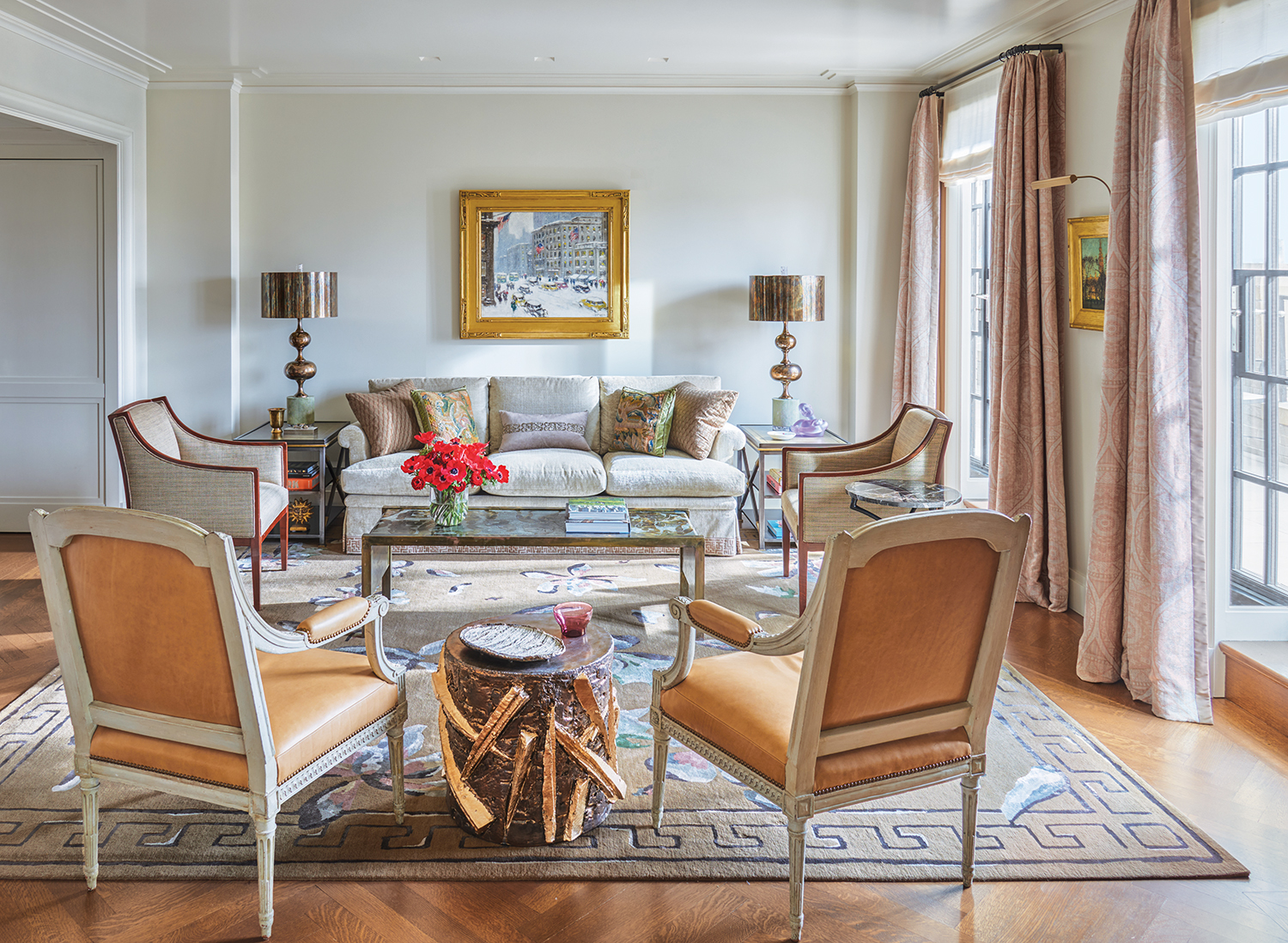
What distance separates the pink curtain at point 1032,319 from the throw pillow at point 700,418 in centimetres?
163

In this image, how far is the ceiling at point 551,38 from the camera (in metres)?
4.62

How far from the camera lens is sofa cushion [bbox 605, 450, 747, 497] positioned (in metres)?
5.53

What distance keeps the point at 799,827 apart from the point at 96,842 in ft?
5.47

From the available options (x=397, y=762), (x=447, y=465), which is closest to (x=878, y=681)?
(x=397, y=762)

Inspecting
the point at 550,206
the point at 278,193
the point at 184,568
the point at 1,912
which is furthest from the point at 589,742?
the point at 278,193

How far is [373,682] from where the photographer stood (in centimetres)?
252

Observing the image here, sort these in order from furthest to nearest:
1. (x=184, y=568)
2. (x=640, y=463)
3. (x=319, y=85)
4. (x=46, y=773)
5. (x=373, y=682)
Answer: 1. (x=319, y=85)
2. (x=640, y=463)
3. (x=46, y=773)
4. (x=373, y=682)
5. (x=184, y=568)

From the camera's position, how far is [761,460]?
5719 mm

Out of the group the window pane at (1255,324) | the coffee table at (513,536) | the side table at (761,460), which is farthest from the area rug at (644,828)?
the side table at (761,460)

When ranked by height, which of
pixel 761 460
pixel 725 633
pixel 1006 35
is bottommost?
pixel 725 633

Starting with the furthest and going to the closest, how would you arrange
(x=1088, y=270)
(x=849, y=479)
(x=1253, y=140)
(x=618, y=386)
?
(x=618, y=386), (x=849, y=479), (x=1088, y=270), (x=1253, y=140)

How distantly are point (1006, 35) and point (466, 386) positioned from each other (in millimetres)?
3574

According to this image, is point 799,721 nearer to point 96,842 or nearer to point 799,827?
point 799,827

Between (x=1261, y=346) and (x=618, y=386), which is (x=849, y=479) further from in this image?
(x=618, y=386)
